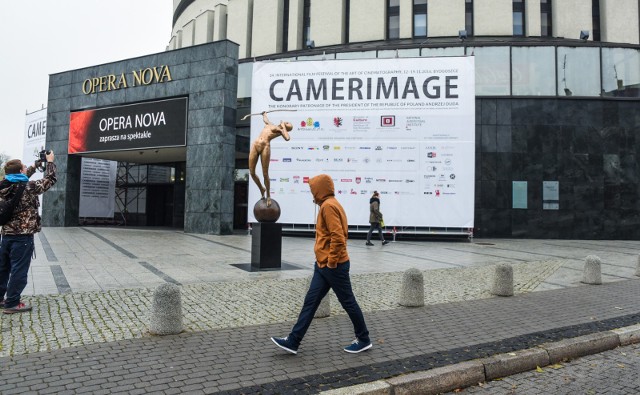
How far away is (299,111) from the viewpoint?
19469 millimetres

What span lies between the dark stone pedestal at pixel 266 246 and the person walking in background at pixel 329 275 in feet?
18.4

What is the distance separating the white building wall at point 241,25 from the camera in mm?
35500

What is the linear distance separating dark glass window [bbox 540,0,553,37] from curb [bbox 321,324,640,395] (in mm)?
28777

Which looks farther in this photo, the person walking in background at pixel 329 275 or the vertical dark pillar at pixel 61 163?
the vertical dark pillar at pixel 61 163

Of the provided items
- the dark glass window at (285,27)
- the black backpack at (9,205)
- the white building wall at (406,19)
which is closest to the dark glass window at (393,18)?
the white building wall at (406,19)

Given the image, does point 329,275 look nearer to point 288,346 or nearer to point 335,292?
point 335,292

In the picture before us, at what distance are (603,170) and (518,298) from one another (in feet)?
53.0

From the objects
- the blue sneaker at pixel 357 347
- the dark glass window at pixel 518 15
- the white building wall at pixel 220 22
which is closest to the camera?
the blue sneaker at pixel 357 347

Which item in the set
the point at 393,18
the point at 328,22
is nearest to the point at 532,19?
the point at 393,18

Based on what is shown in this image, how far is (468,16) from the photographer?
29.0m

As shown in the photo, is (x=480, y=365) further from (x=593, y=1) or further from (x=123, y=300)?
(x=593, y=1)

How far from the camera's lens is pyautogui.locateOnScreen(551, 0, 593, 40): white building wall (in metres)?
28.2

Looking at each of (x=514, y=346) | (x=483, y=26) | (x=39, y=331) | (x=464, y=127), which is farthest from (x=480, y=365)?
(x=483, y=26)

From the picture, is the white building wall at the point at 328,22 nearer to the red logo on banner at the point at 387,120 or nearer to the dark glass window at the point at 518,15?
the dark glass window at the point at 518,15
